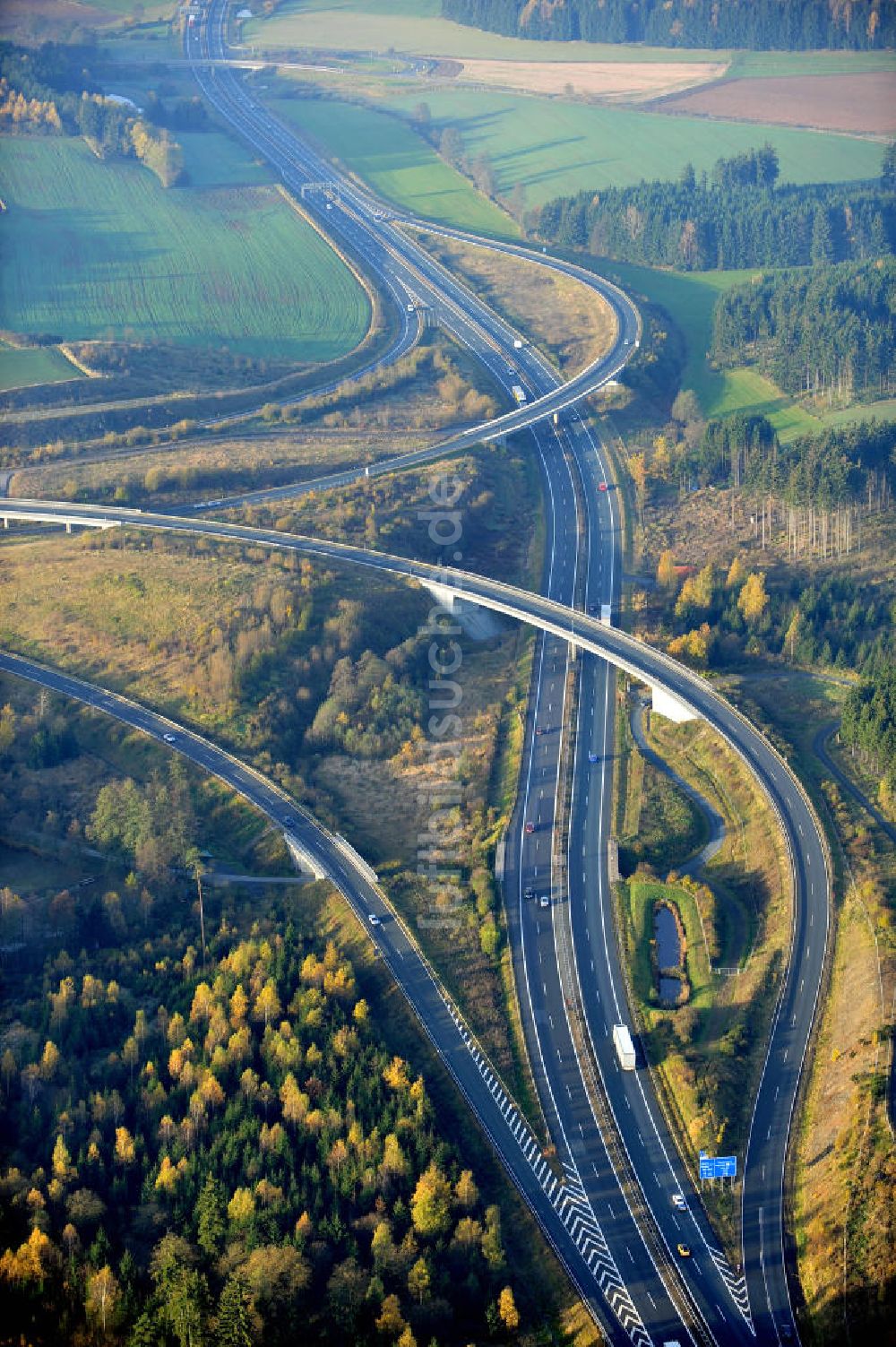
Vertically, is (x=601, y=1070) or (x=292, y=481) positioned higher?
(x=292, y=481)

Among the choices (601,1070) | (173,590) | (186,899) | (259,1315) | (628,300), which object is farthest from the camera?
(628,300)

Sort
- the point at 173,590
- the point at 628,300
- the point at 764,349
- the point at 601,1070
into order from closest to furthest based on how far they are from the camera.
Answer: the point at 601,1070 < the point at 173,590 < the point at 764,349 < the point at 628,300

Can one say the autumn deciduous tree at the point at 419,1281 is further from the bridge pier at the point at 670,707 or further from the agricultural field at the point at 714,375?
the agricultural field at the point at 714,375

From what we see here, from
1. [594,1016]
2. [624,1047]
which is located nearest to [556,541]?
[594,1016]

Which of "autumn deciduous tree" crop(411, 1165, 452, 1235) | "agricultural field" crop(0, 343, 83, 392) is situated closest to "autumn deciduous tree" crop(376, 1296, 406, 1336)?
"autumn deciduous tree" crop(411, 1165, 452, 1235)

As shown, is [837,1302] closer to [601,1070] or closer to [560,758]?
[601,1070]

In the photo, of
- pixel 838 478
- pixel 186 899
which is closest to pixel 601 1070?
pixel 186 899

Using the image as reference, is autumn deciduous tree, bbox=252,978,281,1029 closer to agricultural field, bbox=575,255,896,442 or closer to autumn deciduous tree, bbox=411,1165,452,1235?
autumn deciduous tree, bbox=411,1165,452,1235

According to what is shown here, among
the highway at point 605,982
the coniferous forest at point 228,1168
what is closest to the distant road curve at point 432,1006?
the highway at point 605,982
